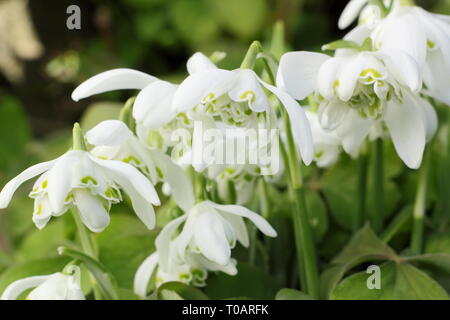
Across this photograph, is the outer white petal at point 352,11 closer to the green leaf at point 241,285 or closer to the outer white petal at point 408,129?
the outer white petal at point 408,129

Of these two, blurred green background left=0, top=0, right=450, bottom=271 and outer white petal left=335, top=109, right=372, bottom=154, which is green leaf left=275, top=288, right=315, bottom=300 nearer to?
outer white petal left=335, top=109, right=372, bottom=154

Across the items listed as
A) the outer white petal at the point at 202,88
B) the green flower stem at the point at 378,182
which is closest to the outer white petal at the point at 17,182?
the outer white petal at the point at 202,88

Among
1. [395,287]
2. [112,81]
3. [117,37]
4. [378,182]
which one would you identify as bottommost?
[395,287]

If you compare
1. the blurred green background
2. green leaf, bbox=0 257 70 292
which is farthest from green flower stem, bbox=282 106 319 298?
the blurred green background

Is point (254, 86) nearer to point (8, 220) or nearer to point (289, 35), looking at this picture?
point (8, 220)

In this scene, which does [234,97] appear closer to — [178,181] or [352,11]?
[178,181]

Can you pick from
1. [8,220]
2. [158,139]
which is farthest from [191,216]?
[8,220]

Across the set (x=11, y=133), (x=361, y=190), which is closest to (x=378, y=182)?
(x=361, y=190)
